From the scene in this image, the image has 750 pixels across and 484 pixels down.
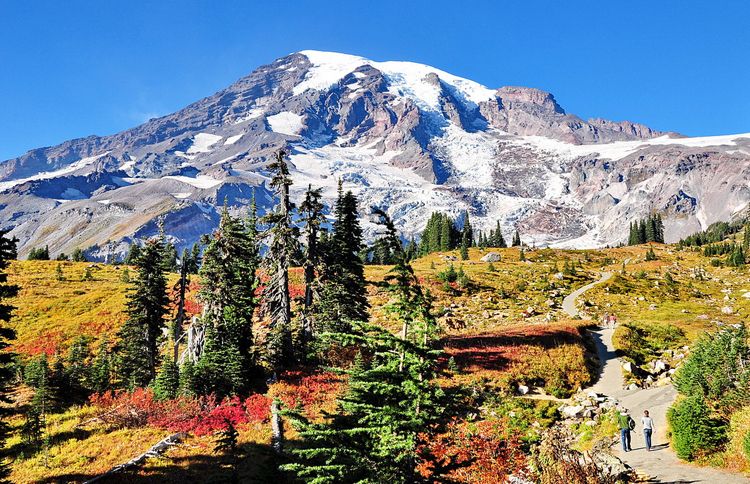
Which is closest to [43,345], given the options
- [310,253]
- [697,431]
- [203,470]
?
[310,253]

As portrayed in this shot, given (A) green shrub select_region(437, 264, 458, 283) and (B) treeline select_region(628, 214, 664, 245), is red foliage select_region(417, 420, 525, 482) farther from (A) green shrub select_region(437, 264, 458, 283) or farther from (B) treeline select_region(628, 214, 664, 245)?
(B) treeline select_region(628, 214, 664, 245)

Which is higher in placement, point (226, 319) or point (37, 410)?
point (226, 319)

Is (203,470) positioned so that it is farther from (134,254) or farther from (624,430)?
(134,254)

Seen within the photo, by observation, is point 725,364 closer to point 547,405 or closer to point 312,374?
point 547,405

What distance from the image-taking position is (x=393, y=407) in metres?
9.48

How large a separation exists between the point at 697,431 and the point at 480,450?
863 centimetres

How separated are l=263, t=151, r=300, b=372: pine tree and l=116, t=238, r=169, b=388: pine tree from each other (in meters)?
10.1

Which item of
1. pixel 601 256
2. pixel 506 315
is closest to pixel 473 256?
pixel 601 256

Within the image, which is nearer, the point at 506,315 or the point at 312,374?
the point at 312,374

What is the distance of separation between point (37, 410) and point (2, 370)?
35.5ft

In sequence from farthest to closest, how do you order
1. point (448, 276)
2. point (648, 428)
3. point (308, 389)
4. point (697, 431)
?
1. point (448, 276)
2. point (308, 389)
3. point (648, 428)
4. point (697, 431)

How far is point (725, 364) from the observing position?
20750 mm

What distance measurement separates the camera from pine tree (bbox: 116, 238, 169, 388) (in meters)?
34.9

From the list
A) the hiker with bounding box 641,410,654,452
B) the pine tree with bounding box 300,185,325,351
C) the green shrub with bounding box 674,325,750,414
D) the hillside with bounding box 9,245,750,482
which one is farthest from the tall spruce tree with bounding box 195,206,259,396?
the green shrub with bounding box 674,325,750,414
